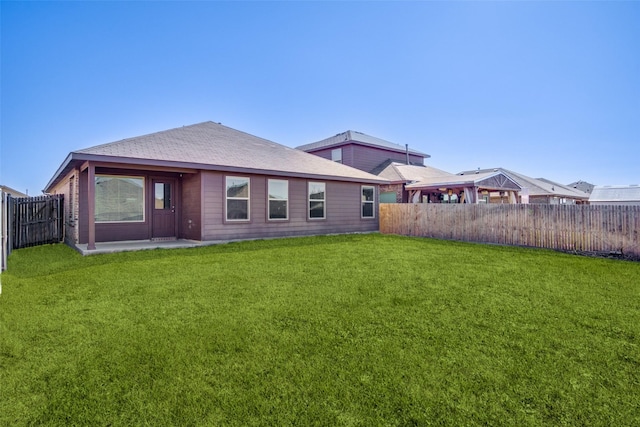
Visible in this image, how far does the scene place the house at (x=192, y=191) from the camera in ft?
29.1

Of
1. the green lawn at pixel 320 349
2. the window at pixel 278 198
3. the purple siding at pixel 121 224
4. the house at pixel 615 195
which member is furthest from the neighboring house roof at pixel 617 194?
the purple siding at pixel 121 224

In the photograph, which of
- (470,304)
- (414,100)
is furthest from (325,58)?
(470,304)

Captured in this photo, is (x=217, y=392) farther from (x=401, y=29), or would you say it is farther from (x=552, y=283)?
(x=401, y=29)

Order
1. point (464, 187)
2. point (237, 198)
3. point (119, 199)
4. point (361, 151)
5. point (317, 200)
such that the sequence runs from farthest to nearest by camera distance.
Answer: point (361, 151)
point (464, 187)
point (317, 200)
point (237, 198)
point (119, 199)

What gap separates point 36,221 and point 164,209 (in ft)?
13.5

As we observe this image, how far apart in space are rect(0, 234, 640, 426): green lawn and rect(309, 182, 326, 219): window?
6645 mm

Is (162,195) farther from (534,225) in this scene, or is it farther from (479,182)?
(479,182)

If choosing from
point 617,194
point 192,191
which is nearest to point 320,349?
point 192,191

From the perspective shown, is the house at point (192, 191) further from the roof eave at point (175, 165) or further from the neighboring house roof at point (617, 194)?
the neighboring house roof at point (617, 194)

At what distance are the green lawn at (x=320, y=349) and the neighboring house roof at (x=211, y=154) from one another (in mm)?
4020

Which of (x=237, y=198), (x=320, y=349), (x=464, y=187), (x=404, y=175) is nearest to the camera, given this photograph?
(x=320, y=349)

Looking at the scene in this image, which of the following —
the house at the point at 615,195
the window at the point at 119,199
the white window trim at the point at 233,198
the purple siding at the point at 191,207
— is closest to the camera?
the window at the point at 119,199

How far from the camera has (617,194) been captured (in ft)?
114

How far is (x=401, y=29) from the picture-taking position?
12.0 meters
